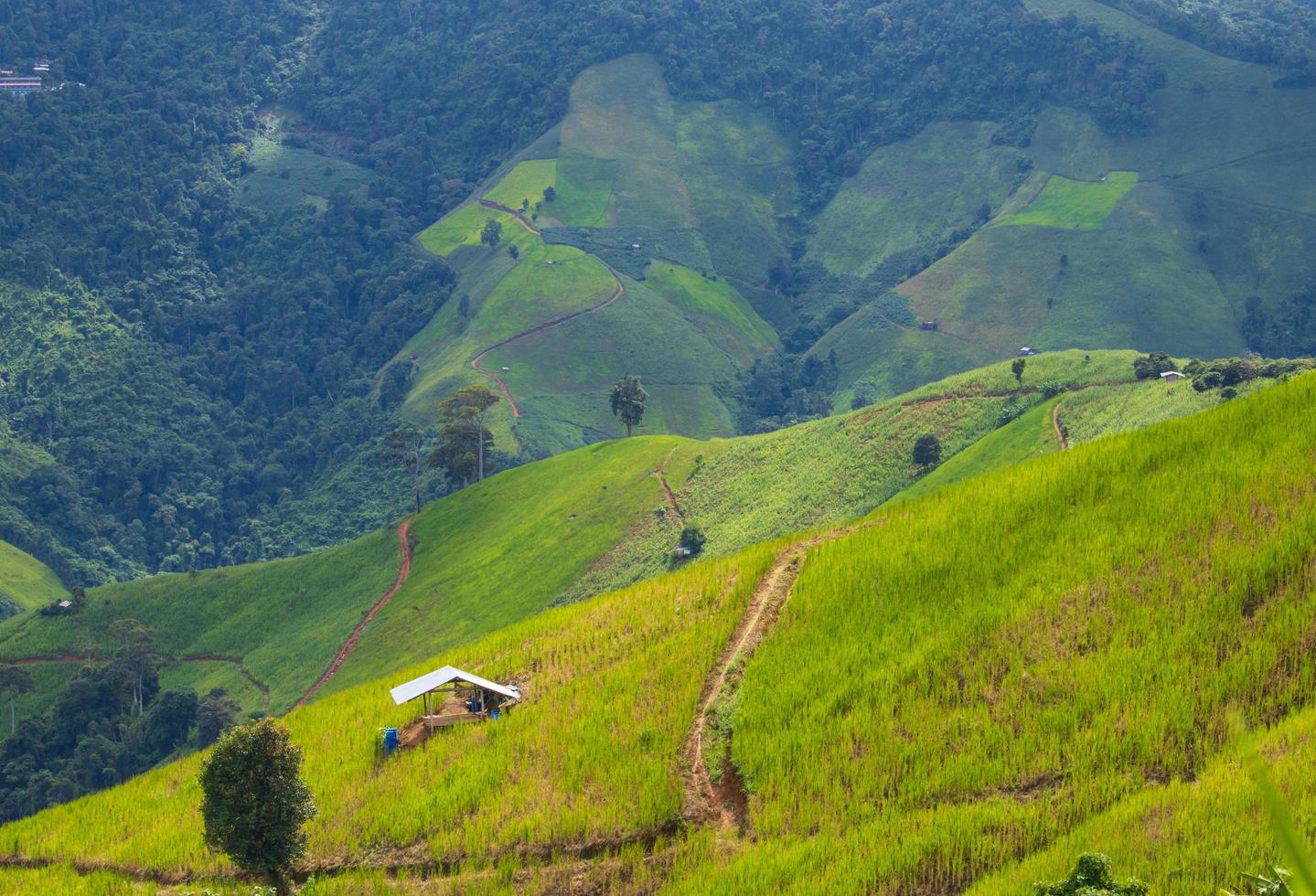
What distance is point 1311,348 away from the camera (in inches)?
7111

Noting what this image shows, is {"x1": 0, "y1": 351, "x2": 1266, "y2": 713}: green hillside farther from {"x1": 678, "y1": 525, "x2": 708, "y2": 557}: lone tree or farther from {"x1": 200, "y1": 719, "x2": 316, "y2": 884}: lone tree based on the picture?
{"x1": 200, "y1": 719, "x2": 316, "y2": 884}: lone tree

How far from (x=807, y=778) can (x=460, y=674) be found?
36.3ft

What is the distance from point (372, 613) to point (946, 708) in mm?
88603

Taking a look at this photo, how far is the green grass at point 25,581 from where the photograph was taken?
142 m

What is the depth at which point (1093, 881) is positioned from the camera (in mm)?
20891

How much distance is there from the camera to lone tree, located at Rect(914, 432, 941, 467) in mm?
101062

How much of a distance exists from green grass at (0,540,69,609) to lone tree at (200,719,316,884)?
121m

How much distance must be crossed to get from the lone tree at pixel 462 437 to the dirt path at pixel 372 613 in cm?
852

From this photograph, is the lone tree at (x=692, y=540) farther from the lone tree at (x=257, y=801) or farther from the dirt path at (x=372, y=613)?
the lone tree at (x=257, y=801)

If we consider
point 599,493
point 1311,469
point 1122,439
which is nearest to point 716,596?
point 1122,439

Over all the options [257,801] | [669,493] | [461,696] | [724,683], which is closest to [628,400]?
[669,493]

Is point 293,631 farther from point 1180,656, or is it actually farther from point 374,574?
point 1180,656

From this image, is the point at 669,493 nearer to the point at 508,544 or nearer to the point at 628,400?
the point at 508,544

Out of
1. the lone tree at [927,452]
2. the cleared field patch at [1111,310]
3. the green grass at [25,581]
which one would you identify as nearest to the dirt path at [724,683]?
the lone tree at [927,452]
